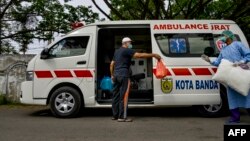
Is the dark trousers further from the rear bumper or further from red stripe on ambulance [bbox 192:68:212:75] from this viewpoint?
the rear bumper

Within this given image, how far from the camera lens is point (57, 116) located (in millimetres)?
10453

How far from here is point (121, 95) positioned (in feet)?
32.4

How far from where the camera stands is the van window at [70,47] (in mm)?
10531

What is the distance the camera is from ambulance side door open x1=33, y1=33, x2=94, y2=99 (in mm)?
10414

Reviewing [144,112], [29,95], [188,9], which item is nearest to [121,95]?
[144,112]

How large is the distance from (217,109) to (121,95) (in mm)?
2300

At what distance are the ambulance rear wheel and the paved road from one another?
178mm

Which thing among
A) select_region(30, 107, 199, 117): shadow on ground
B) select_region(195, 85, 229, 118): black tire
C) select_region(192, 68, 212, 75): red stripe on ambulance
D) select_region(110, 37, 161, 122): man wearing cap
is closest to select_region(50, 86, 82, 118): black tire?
select_region(30, 107, 199, 117): shadow on ground

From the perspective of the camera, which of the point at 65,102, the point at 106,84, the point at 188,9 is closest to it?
the point at 65,102

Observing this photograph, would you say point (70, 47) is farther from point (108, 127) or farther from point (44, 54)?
point (108, 127)

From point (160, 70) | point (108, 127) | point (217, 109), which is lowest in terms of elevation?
point (108, 127)

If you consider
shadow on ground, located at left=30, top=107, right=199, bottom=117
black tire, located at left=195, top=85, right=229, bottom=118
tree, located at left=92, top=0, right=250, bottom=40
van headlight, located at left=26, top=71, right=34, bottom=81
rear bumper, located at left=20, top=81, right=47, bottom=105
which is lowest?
shadow on ground, located at left=30, top=107, right=199, bottom=117

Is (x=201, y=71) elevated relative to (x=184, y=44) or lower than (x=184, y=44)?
lower

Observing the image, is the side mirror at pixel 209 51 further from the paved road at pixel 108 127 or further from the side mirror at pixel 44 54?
the side mirror at pixel 44 54
